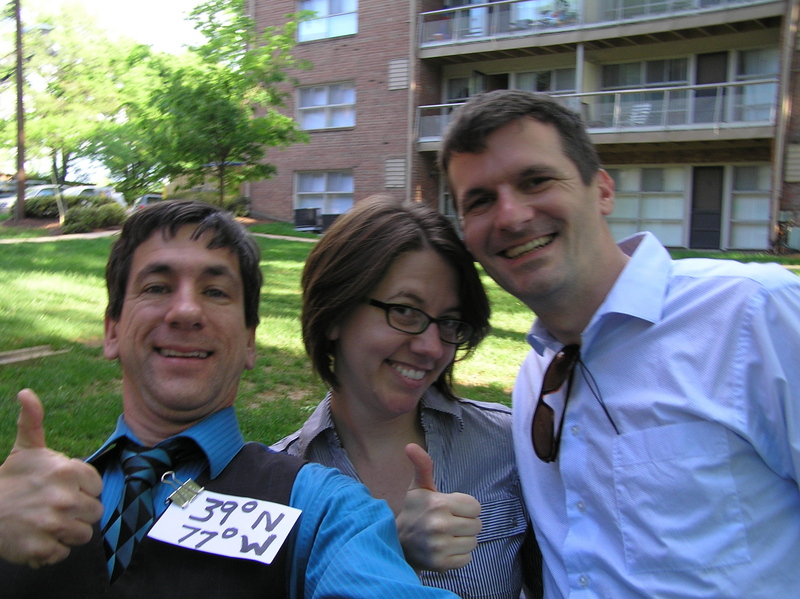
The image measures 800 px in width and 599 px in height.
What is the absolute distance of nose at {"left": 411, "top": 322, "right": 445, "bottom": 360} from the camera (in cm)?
226

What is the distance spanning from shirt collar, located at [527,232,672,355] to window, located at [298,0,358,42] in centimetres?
2361

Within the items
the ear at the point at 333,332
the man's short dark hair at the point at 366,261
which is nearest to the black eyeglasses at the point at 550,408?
the man's short dark hair at the point at 366,261

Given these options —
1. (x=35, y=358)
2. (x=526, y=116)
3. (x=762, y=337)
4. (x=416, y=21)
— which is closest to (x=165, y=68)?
(x=35, y=358)

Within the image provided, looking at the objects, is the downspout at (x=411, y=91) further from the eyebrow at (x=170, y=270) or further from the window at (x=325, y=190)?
the eyebrow at (x=170, y=270)

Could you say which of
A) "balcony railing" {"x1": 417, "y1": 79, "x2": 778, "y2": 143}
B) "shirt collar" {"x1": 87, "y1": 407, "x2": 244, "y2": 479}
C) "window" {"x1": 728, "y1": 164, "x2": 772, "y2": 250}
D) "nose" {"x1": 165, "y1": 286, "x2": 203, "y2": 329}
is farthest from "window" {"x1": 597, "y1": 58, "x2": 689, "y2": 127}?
"shirt collar" {"x1": 87, "y1": 407, "x2": 244, "y2": 479}

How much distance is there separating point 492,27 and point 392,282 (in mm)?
21423

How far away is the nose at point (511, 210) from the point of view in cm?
224

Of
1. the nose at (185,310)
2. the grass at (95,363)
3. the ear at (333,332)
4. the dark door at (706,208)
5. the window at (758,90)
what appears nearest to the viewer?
the nose at (185,310)

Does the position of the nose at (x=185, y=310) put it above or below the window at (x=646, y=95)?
below

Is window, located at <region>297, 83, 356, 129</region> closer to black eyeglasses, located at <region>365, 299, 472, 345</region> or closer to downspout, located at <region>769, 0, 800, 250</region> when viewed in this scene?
downspout, located at <region>769, 0, 800, 250</region>

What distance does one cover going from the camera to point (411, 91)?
74.8 feet

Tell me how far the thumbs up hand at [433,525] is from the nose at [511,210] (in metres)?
0.81

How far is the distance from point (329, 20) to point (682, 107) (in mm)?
12509

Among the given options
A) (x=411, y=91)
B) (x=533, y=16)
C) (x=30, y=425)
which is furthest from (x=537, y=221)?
(x=411, y=91)
